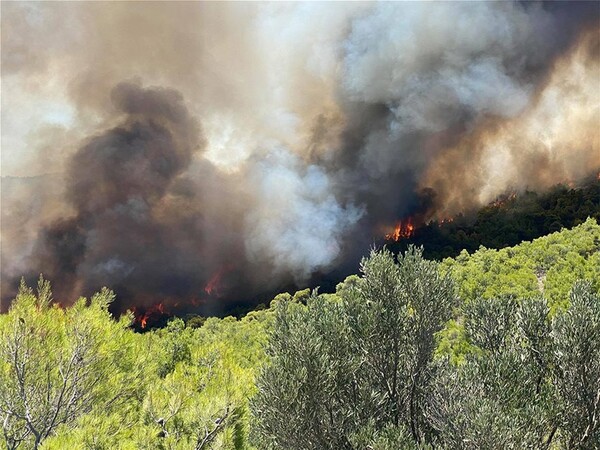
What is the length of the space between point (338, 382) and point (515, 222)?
13146cm

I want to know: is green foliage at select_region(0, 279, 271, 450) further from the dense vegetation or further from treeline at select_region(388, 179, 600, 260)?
treeline at select_region(388, 179, 600, 260)

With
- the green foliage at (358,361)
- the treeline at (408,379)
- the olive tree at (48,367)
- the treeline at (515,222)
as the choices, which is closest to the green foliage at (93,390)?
the olive tree at (48,367)

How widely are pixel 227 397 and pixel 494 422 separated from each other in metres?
7.73

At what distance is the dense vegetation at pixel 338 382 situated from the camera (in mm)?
10289

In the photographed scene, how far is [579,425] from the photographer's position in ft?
35.3

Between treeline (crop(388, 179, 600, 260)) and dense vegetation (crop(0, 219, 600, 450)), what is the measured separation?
10138 centimetres

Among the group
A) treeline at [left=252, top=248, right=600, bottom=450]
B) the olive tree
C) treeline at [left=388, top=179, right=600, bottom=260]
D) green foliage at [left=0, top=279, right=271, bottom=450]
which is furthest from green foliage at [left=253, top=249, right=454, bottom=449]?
treeline at [left=388, top=179, right=600, bottom=260]

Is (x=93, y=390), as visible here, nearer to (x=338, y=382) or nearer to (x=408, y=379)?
(x=338, y=382)

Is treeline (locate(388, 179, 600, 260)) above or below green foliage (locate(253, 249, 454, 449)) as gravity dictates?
above

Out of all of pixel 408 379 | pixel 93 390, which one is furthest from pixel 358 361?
pixel 93 390

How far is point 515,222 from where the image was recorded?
411ft

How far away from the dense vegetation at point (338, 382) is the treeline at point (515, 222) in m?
101

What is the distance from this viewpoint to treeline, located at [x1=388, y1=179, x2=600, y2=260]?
11325cm

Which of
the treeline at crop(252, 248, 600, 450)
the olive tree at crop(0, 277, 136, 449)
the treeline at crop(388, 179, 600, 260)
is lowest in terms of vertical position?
the treeline at crop(252, 248, 600, 450)
